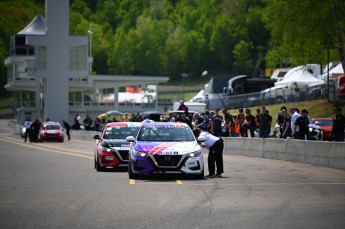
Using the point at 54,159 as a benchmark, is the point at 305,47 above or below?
above

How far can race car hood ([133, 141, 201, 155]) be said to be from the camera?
22.3 meters

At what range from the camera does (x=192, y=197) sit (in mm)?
17656

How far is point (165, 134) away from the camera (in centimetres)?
2366

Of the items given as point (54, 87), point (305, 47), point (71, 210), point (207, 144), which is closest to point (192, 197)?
point (71, 210)

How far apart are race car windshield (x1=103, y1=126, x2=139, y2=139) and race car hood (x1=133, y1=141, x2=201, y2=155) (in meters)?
4.26

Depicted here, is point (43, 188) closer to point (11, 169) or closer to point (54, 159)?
point (11, 169)

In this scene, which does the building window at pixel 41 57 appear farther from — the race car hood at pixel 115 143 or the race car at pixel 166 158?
the race car at pixel 166 158

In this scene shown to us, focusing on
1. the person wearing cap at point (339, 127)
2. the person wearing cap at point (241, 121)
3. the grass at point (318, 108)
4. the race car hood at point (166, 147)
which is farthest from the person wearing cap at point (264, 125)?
the grass at point (318, 108)

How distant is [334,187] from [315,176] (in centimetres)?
360

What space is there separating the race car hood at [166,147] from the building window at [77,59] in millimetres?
70018

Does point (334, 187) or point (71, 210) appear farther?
point (334, 187)

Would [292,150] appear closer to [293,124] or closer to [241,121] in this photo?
[293,124]

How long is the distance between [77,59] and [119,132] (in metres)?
66.0

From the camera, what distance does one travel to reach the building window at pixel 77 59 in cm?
9238
